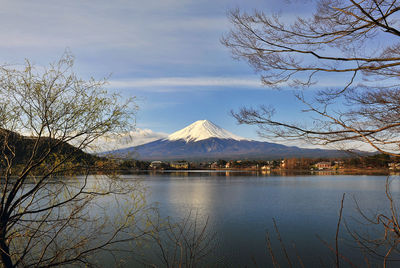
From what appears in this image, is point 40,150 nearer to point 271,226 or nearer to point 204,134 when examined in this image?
point 271,226

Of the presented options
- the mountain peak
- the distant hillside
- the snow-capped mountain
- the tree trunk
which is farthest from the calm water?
the mountain peak

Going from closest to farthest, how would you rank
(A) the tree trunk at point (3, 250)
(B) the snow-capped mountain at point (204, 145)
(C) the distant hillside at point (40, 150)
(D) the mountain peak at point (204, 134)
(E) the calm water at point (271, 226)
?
(A) the tree trunk at point (3, 250)
(C) the distant hillside at point (40, 150)
(E) the calm water at point (271, 226)
(B) the snow-capped mountain at point (204, 145)
(D) the mountain peak at point (204, 134)

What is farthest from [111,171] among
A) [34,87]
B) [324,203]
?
[324,203]

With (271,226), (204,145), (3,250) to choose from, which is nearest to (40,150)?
(3,250)

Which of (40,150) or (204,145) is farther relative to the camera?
(204,145)

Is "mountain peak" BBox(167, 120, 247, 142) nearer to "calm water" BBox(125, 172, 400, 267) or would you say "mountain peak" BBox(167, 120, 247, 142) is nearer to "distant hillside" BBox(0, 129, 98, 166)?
"calm water" BBox(125, 172, 400, 267)

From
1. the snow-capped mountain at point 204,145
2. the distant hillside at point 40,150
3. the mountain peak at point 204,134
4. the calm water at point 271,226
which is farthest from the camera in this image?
the mountain peak at point 204,134

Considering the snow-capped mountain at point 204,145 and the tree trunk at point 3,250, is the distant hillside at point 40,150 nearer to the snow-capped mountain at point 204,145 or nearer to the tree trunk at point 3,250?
the tree trunk at point 3,250

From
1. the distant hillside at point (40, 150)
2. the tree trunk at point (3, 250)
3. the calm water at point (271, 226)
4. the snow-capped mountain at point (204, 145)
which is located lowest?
the calm water at point (271, 226)

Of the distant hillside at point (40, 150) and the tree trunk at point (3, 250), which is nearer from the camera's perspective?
the tree trunk at point (3, 250)

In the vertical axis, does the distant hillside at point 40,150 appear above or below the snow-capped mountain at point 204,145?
below

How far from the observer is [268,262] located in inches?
294

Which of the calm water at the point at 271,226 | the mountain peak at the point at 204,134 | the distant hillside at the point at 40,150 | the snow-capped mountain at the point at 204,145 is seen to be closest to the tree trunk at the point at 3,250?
the distant hillside at the point at 40,150

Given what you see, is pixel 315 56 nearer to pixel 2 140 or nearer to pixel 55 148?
pixel 55 148
